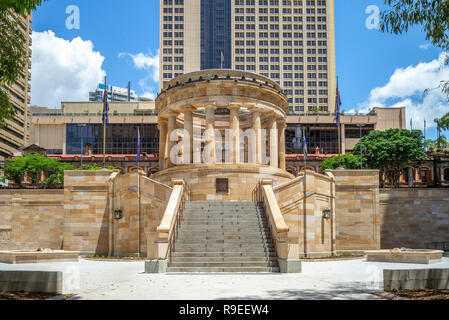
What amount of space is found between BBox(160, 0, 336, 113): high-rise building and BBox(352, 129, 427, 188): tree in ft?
220

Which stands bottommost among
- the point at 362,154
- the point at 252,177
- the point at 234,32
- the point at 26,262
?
the point at 26,262

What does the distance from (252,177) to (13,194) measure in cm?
2052

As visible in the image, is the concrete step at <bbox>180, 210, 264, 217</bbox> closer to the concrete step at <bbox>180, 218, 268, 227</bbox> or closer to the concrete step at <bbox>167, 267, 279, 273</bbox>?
the concrete step at <bbox>180, 218, 268, 227</bbox>

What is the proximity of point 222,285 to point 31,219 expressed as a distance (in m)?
29.6

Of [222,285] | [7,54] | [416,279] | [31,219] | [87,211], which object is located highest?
[7,54]

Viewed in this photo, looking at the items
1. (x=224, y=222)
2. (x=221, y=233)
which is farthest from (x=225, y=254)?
(x=224, y=222)

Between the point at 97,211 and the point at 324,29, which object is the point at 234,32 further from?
the point at 97,211

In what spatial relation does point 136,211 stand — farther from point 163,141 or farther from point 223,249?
point 163,141

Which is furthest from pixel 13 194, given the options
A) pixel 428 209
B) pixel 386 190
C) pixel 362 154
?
pixel 362 154

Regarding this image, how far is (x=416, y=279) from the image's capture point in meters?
13.3

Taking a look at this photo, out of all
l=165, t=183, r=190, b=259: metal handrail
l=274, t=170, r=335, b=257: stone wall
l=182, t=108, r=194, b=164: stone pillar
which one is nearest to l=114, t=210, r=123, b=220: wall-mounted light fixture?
l=165, t=183, r=190, b=259: metal handrail

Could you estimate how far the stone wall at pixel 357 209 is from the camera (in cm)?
3512

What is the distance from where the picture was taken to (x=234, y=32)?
138875 mm
